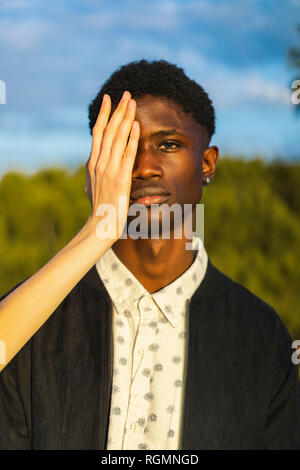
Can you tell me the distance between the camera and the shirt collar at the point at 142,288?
79.4 inches

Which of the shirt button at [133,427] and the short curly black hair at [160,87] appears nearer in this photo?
the shirt button at [133,427]

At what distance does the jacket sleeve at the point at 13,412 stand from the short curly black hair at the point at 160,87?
0.85 meters

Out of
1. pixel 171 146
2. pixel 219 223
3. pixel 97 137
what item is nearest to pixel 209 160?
pixel 171 146

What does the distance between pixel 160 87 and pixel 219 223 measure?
7214 mm

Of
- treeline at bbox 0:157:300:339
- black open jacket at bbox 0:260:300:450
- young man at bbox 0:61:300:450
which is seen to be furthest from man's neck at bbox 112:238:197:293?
treeline at bbox 0:157:300:339

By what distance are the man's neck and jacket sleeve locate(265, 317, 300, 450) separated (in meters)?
0.46

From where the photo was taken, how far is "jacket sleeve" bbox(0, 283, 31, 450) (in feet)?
6.12

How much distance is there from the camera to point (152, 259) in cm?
205

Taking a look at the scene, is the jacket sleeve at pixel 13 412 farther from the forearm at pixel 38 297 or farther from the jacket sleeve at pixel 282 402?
the jacket sleeve at pixel 282 402

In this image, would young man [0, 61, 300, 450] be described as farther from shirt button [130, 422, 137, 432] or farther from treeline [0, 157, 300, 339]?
treeline [0, 157, 300, 339]

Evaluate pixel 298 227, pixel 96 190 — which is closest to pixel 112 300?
pixel 96 190

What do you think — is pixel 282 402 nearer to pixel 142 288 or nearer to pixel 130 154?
pixel 142 288

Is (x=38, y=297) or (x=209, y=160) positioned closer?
(x=38, y=297)

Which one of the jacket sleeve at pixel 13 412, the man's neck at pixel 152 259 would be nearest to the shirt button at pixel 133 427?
the jacket sleeve at pixel 13 412
